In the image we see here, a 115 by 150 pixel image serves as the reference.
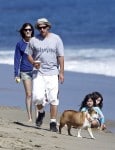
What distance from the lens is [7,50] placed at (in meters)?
30.0

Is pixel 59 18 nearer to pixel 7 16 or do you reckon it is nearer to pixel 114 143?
pixel 7 16

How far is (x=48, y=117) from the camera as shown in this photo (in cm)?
1367

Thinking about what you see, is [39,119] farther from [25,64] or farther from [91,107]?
[25,64]

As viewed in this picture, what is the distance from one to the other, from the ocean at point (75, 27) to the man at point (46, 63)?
33.7ft

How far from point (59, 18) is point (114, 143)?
121 ft

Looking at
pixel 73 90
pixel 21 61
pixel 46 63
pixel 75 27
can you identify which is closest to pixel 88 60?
pixel 73 90

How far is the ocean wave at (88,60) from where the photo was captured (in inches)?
888

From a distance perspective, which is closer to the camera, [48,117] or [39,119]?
[39,119]

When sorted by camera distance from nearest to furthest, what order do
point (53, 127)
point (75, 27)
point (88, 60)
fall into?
point (53, 127) < point (88, 60) < point (75, 27)

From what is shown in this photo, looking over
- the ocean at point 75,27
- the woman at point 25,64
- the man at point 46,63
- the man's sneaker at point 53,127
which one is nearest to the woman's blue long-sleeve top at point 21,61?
the woman at point 25,64

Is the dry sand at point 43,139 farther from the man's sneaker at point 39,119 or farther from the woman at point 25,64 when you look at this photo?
the woman at point 25,64

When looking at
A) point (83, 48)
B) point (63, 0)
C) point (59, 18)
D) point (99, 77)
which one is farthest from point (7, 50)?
point (63, 0)

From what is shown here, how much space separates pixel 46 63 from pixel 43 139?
1.32 m

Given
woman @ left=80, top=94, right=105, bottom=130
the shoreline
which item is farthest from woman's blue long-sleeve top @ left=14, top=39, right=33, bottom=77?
the shoreline
